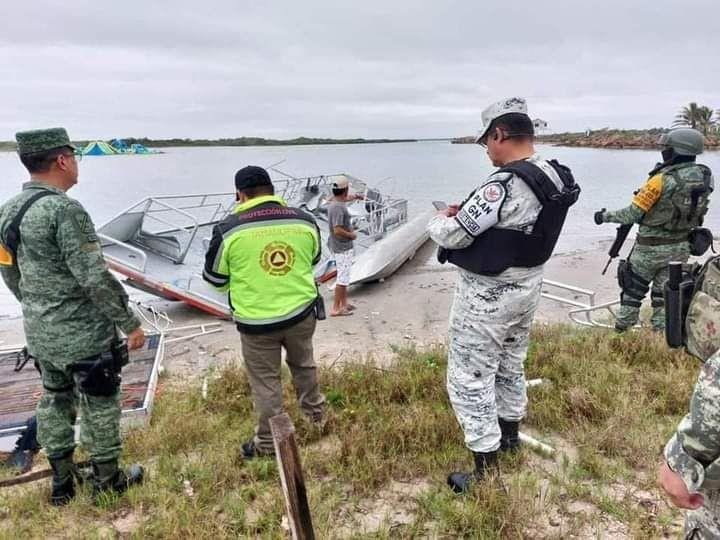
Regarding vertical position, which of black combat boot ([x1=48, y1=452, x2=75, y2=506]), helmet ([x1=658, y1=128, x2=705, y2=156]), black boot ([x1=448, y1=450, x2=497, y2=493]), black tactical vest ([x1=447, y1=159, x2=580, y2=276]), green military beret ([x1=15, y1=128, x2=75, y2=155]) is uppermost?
helmet ([x1=658, y1=128, x2=705, y2=156])

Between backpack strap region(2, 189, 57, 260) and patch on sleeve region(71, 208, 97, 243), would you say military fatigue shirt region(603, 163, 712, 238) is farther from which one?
backpack strap region(2, 189, 57, 260)

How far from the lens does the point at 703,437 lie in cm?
118

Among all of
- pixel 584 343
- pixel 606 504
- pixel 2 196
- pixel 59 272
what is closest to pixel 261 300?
pixel 59 272

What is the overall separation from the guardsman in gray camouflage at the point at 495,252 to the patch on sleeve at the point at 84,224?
1496mm

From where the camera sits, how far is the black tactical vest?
85.0 inches

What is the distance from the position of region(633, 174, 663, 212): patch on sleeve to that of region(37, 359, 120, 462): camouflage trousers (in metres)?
3.95

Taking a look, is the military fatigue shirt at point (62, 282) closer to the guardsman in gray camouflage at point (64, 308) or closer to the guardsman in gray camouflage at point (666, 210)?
the guardsman in gray camouflage at point (64, 308)

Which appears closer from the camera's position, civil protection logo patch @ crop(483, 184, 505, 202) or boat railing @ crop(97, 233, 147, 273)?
civil protection logo patch @ crop(483, 184, 505, 202)

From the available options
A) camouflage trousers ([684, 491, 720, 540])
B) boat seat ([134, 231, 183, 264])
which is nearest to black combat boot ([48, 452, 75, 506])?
camouflage trousers ([684, 491, 720, 540])

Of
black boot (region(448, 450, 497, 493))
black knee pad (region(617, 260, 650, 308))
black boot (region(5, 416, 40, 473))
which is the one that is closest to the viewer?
black boot (region(448, 450, 497, 493))

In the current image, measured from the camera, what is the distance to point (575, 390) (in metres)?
3.20

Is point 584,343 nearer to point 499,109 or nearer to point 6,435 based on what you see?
point 499,109

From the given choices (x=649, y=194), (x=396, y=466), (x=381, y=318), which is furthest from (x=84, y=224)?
(x=381, y=318)

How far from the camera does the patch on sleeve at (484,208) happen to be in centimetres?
215
